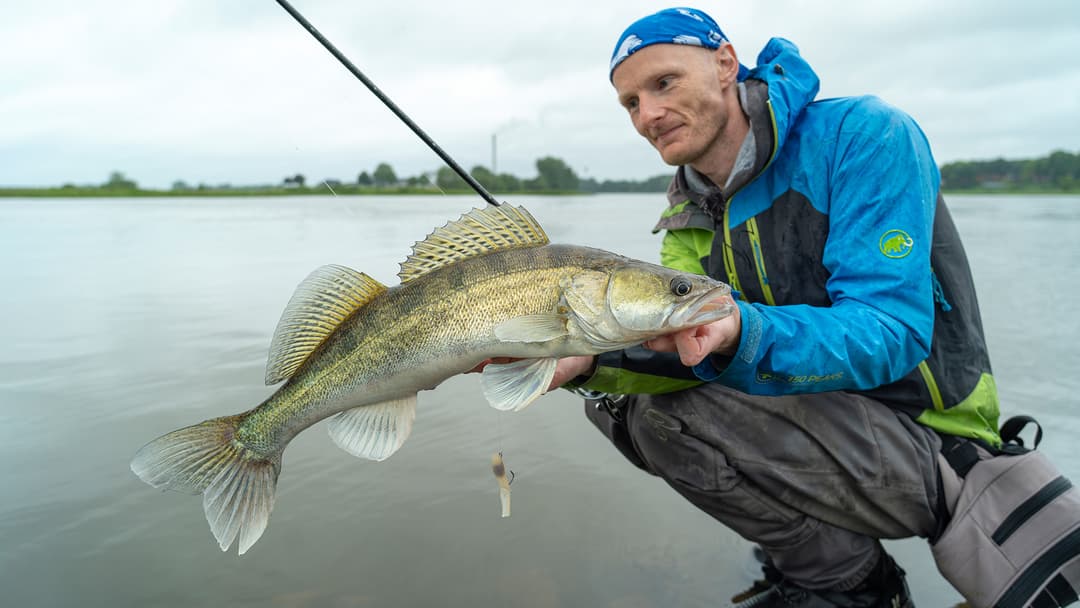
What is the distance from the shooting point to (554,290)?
98.8 inches

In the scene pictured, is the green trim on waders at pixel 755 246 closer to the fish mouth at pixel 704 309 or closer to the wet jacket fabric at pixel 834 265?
the wet jacket fabric at pixel 834 265

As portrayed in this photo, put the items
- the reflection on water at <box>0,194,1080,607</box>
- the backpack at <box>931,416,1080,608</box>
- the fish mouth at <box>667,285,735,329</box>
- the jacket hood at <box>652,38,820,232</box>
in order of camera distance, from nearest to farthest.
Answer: the fish mouth at <box>667,285,735,329</box>, the backpack at <box>931,416,1080,608</box>, the reflection on water at <box>0,194,1080,607</box>, the jacket hood at <box>652,38,820,232</box>

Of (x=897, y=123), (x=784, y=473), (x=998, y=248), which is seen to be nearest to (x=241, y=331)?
(x=784, y=473)

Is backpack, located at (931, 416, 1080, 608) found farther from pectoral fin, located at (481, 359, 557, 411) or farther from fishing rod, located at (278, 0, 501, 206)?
fishing rod, located at (278, 0, 501, 206)

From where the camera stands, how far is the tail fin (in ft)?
8.19

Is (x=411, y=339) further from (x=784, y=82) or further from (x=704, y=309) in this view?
(x=784, y=82)

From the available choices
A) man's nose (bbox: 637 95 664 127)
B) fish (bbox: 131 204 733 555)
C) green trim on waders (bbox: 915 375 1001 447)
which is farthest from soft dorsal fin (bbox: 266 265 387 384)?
green trim on waders (bbox: 915 375 1001 447)

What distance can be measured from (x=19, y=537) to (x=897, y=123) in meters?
4.50

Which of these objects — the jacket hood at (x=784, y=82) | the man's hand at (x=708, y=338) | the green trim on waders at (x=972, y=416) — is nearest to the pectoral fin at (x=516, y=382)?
the man's hand at (x=708, y=338)

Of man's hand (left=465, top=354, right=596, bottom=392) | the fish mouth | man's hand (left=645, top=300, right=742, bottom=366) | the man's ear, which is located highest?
the man's ear

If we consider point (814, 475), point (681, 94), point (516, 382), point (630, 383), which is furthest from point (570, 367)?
point (681, 94)

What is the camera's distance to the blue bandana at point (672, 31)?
3.16 m

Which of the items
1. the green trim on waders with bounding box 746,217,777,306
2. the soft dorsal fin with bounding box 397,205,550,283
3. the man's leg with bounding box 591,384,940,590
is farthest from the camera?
the green trim on waders with bounding box 746,217,777,306

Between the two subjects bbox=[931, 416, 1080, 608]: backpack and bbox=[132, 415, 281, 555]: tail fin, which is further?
bbox=[132, 415, 281, 555]: tail fin
